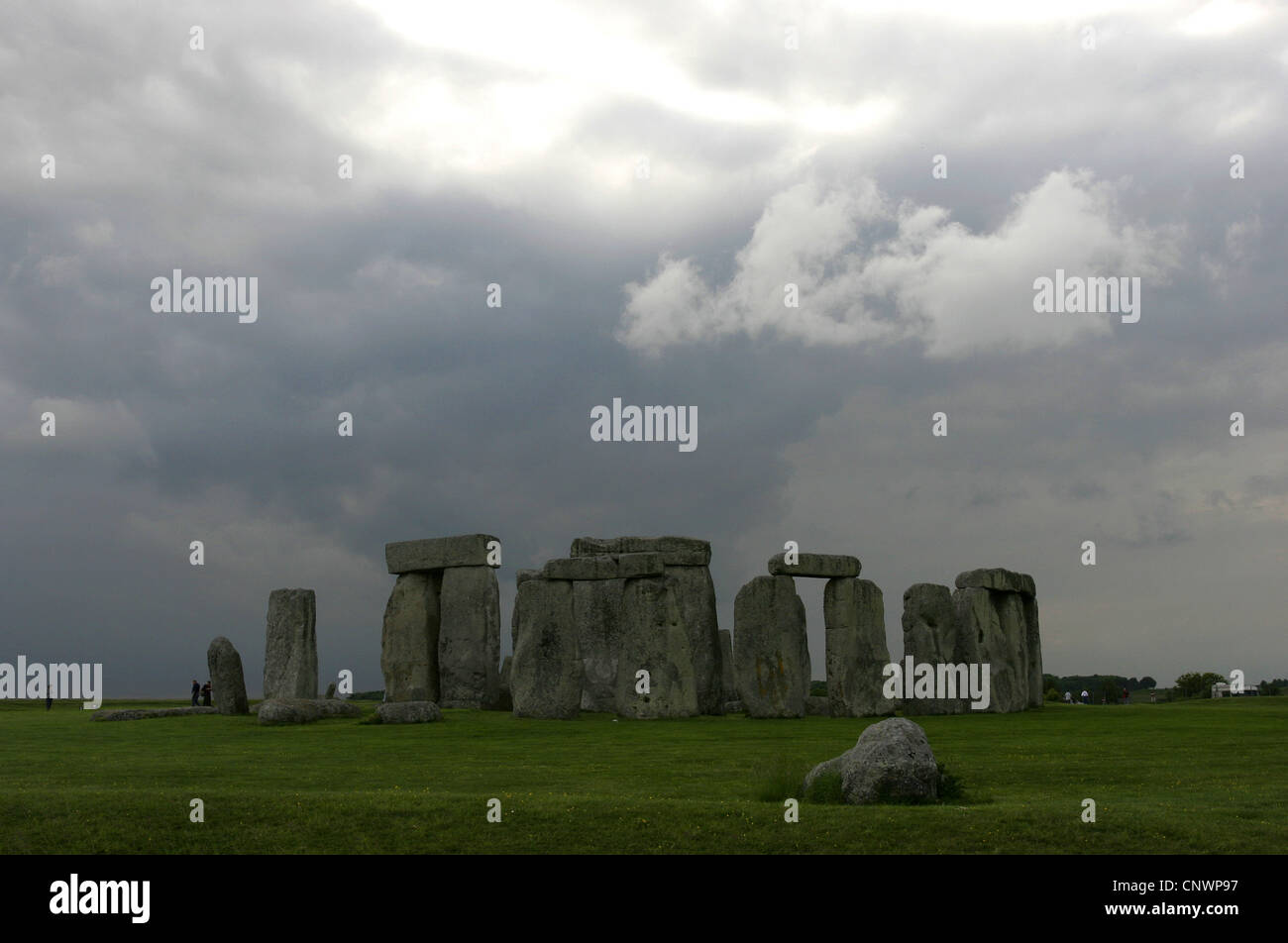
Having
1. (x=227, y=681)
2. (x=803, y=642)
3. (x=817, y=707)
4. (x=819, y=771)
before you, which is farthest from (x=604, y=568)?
(x=819, y=771)

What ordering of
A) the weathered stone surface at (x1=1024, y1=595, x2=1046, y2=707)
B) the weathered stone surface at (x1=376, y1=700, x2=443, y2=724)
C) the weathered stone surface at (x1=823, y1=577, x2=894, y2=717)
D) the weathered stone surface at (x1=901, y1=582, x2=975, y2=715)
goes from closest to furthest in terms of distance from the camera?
the weathered stone surface at (x1=376, y1=700, x2=443, y2=724), the weathered stone surface at (x1=823, y1=577, x2=894, y2=717), the weathered stone surface at (x1=901, y1=582, x2=975, y2=715), the weathered stone surface at (x1=1024, y1=595, x2=1046, y2=707)

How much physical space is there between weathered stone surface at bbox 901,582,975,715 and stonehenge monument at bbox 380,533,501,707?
9267 mm

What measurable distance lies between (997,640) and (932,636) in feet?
7.63

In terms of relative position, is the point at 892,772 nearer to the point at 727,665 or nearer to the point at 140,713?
the point at 140,713

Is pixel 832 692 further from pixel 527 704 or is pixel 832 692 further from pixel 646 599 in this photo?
pixel 527 704

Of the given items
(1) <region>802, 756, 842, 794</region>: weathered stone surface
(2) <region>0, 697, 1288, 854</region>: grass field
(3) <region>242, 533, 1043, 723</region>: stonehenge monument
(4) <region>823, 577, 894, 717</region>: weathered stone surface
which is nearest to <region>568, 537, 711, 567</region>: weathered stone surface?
(3) <region>242, 533, 1043, 723</region>: stonehenge monument

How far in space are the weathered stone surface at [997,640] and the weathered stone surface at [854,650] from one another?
2852 millimetres

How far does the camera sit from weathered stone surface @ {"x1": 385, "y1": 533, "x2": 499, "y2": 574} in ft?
96.3

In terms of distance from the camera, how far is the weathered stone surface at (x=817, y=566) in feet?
86.1

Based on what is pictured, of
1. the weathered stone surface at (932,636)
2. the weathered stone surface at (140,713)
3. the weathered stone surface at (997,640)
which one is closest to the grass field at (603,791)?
the weathered stone surface at (140,713)

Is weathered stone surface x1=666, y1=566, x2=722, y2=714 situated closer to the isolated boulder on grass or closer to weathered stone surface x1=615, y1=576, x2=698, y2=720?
weathered stone surface x1=615, y1=576, x2=698, y2=720

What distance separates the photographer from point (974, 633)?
93.7 ft
